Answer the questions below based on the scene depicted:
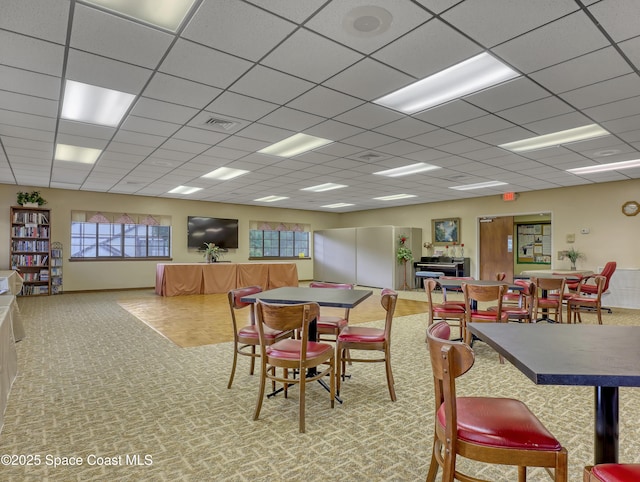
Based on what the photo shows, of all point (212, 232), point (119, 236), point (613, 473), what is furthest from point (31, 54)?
point (212, 232)

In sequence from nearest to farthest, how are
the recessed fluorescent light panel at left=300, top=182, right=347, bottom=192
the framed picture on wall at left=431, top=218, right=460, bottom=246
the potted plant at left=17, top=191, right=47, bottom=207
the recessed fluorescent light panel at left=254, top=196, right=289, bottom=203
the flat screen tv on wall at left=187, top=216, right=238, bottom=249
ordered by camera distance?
the recessed fluorescent light panel at left=300, top=182, right=347, bottom=192 < the potted plant at left=17, top=191, right=47, bottom=207 < the recessed fluorescent light panel at left=254, top=196, right=289, bottom=203 < the framed picture on wall at left=431, top=218, right=460, bottom=246 < the flat screen tv on wall at left=187, top=216, right=238, bottom=249

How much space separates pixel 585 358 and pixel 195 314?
6.88 meters

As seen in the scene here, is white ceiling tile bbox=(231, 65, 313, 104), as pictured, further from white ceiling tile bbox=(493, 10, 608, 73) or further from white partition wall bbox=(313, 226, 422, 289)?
white partition wall bbox=(313, 226, 422, 289)

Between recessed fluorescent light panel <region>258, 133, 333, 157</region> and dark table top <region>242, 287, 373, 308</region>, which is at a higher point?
recessed fluorescent light panel <region>258, 133, 333, 157</region>

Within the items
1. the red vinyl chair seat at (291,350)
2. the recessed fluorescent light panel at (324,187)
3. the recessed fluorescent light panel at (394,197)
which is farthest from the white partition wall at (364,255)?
the red vinyl chair seat at (291,350)

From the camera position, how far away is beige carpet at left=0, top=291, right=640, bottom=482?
214 centimetres

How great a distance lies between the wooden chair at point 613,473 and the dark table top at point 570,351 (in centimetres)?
24

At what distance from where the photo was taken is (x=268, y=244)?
14438 millimetres

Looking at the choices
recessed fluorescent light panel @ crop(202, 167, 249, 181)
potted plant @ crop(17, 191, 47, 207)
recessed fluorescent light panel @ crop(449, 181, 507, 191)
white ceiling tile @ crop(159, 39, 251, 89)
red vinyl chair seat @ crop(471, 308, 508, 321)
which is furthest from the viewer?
potted plant @ crop(17, 191, 47, 207)

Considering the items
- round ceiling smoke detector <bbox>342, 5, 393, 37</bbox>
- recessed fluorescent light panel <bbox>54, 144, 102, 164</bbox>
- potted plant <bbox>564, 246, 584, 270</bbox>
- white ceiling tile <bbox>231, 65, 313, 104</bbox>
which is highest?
round ceiling smoke detector <bbox>342, 5, 393, 37</bbox>

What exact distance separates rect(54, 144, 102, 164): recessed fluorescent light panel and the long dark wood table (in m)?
6.63

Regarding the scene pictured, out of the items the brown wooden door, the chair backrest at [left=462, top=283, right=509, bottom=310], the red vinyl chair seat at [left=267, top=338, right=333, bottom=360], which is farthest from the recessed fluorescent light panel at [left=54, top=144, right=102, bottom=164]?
the brown wooden door

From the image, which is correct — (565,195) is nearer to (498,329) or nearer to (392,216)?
(392,216)

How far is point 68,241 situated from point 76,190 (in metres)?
1.45
